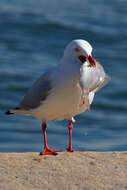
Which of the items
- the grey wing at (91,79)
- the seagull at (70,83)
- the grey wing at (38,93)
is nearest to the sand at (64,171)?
Result: the seagull at (70,83)

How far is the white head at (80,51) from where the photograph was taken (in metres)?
6.56

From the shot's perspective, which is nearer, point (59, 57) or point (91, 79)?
point (91, 79)

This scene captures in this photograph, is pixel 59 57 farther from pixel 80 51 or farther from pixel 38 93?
pixel 80 51

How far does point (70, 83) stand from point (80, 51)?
351 millimetres

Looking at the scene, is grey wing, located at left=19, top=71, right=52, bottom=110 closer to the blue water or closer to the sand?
the sand

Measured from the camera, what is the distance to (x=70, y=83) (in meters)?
6.75

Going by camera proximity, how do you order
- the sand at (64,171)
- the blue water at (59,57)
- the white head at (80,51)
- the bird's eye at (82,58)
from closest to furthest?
the sand at (64,171) < the white head at (80,51) < the bird's eye at (82,58) < the blue water at (59,57)

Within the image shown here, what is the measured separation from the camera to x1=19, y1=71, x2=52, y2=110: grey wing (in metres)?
7.02

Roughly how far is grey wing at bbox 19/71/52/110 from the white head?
16.0 inches

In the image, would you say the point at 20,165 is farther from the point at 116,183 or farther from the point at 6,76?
the point at 6,76

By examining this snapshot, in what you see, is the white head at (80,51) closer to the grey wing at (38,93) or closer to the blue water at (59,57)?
the grey wing at (38,93)

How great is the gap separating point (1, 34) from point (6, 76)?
3053 millimetres

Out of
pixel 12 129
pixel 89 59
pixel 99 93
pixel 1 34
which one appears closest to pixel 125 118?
pixel 99 93

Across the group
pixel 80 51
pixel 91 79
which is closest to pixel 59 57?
pixel 91 79
